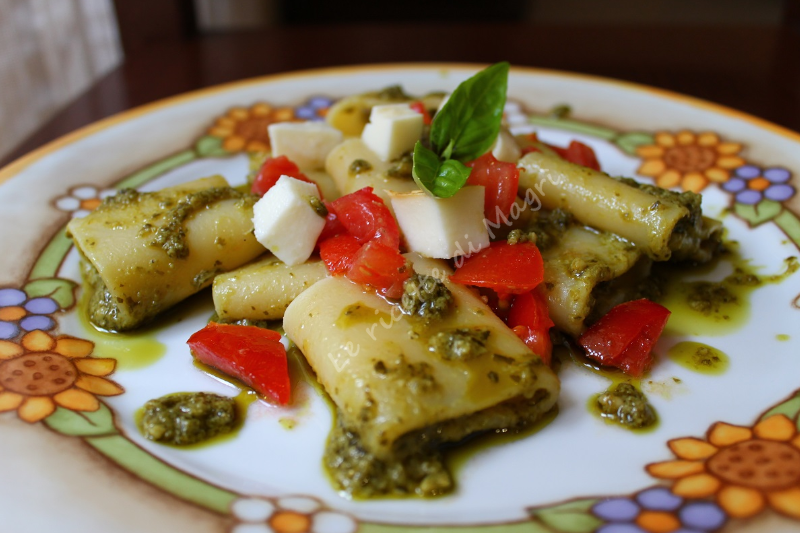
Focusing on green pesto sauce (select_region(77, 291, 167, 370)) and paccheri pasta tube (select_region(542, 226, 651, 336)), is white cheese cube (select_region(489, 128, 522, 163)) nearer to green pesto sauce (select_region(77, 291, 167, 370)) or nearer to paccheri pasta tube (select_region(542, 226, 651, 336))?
paccheri pasta tube (select_region(542, 226, 651, 336))

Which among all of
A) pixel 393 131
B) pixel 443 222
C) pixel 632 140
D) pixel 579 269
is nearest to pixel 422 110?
pixel 393 131

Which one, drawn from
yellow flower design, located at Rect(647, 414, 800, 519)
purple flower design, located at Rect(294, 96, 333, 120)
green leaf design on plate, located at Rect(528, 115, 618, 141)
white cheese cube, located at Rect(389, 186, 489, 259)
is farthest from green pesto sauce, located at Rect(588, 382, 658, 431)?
purple flower design, located at Rect(294, 96, 333, 120)

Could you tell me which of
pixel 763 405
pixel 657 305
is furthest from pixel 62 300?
pixel 763 405

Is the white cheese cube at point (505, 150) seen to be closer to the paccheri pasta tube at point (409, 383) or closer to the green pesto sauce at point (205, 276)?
the paccheri pasta tube at point (409, 383)

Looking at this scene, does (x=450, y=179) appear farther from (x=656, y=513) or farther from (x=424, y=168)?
(x=656, y=513)

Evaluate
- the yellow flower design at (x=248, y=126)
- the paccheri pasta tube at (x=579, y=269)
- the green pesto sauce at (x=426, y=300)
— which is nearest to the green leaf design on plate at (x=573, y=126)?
the paccheri pasta tube at (x=579, y=269)

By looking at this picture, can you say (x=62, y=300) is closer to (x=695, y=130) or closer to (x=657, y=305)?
(x=657, y=305)

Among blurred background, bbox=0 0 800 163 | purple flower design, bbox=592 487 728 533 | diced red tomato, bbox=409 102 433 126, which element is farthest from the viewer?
blurred background, bbox=0 0 800 163
